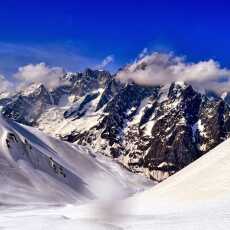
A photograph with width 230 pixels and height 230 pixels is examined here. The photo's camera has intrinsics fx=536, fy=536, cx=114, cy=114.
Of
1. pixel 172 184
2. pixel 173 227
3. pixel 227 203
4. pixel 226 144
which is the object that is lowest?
pixel 173 227

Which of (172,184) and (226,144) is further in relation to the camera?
(226,144)

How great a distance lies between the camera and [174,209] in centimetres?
3797

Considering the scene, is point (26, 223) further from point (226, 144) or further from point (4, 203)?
point (4, 203)

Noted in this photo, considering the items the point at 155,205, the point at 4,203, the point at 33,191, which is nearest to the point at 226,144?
the point at 155,205

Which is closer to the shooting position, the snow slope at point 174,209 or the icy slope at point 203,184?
the snow slope at point 174,209

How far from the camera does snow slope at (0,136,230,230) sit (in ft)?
105

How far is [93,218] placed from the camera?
34.3m

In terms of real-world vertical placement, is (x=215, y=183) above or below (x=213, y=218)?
above

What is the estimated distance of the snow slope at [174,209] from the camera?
31.9 meters

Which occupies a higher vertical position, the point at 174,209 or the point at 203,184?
the point at 203,184

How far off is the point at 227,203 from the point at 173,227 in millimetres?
7479

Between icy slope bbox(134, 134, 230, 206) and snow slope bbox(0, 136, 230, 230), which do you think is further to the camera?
icy slope bbox(134, 134, 230, 206)

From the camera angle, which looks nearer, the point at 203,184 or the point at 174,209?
the point at 174,209

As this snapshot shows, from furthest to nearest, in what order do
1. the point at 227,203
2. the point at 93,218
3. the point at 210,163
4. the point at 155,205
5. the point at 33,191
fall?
the point at 33,191 < the point at 210,163 < the point at 155,205 < the point at 227,203 < the point at 93,218
